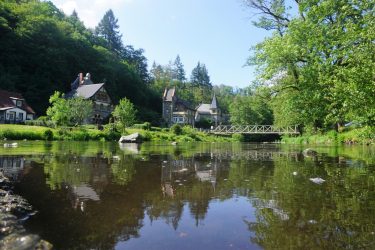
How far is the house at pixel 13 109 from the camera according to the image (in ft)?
173

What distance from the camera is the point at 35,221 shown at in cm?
412

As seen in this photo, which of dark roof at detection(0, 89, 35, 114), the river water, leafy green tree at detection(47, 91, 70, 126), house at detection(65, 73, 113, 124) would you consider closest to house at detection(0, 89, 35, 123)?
dark roof at detection(0, 89, 35, 114)

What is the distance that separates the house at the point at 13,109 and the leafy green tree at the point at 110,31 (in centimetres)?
6359

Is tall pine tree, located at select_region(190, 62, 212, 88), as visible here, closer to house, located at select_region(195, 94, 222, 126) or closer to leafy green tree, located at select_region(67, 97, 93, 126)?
house, located at select_region(195, 94, 222, 126)

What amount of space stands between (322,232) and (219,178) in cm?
446

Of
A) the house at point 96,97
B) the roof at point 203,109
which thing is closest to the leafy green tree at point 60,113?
the house at point 96,97

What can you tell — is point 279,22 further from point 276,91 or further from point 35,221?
point 35,221

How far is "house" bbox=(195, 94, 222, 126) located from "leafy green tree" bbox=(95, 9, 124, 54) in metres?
37.2

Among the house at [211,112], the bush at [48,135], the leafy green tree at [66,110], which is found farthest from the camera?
the house at [211,112]

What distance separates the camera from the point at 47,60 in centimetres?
7469

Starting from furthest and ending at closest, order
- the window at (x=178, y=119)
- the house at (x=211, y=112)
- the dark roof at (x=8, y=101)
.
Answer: the house at (x=211, y=112) < the window at (x=178, y=119) < the dark roof at (x=8, y=101)

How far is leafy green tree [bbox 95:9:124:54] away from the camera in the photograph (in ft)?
386

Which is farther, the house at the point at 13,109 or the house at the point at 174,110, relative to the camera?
the house at the point at 174,110

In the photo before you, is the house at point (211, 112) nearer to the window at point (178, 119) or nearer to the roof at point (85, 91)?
the window at point (178, 119)
